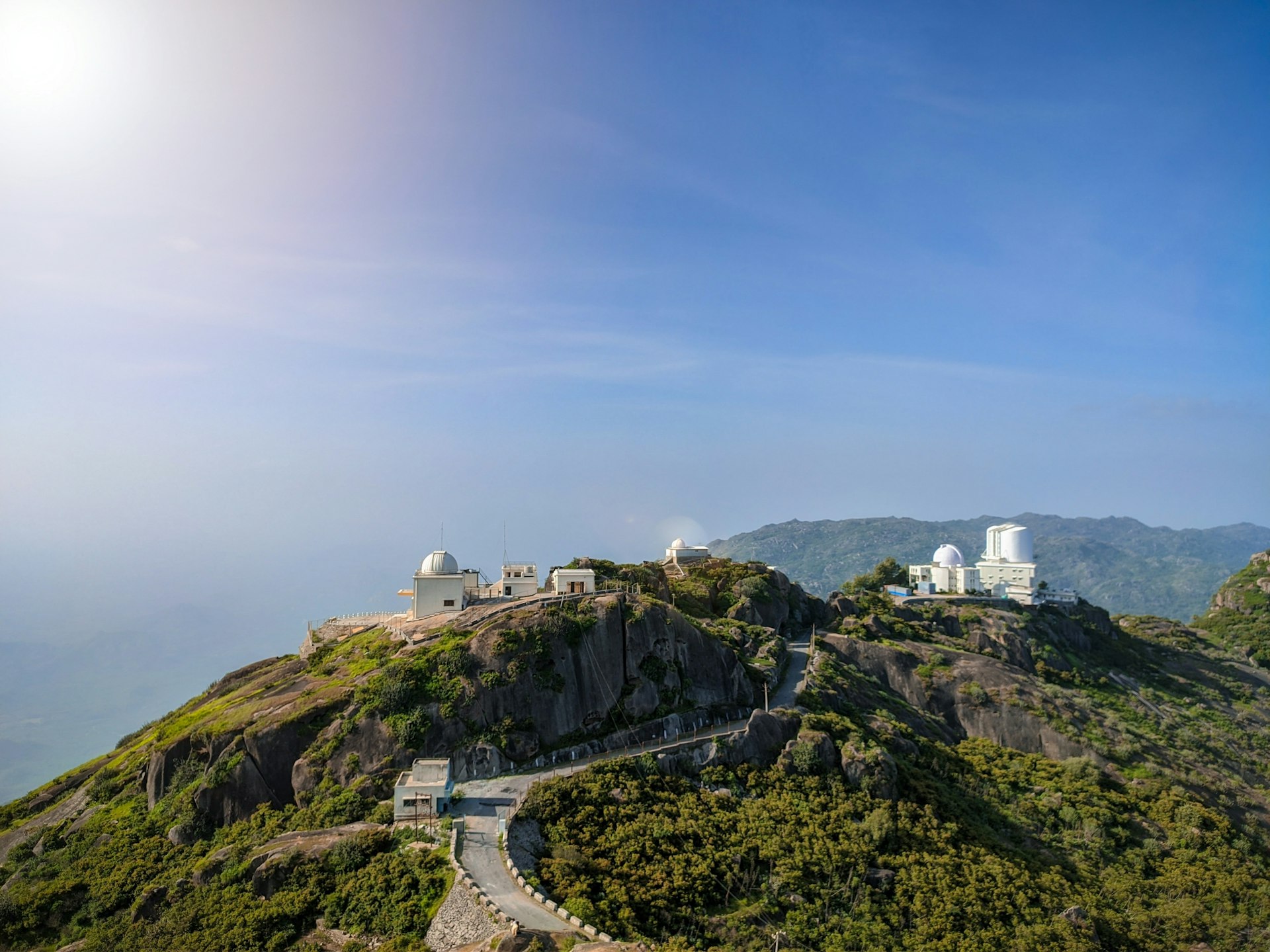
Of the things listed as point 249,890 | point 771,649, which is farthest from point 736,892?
point 771,649

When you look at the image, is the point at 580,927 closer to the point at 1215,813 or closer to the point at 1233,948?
the point at 1233,948

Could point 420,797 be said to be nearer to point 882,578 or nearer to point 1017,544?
point 882,578

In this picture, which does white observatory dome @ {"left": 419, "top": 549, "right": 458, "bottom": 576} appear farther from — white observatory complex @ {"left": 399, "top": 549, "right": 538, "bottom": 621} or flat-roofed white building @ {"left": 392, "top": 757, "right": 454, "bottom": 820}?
flat-roofed white building @ {"left": 392, "top": 757, "right": 454, "bottom": 820}

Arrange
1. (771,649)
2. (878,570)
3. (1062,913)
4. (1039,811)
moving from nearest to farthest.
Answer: (1062,913) → (1039,811) → (771,649) → (878,570)

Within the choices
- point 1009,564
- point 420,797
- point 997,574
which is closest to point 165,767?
point 420,797

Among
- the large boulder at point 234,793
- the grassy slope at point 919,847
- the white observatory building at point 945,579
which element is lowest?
the grassy slope at point 919,847

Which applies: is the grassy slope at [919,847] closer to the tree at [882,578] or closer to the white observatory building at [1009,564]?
the white observatory building at [1009,564]

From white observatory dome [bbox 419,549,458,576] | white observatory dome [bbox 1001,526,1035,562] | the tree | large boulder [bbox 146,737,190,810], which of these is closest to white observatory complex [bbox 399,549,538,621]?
white observatory dome [bbox 419,549,458,576]

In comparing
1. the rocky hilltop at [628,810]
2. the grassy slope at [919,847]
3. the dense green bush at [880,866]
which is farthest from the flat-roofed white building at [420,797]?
the grassy slope at [919,847]
